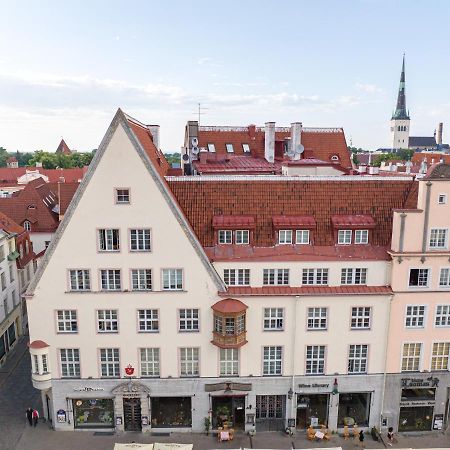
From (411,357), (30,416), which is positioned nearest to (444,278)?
(411,357)

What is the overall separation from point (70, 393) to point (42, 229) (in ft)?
120

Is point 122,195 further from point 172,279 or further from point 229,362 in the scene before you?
point 229,362

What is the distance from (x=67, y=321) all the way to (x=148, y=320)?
6894 mm

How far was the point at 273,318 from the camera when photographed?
127ft

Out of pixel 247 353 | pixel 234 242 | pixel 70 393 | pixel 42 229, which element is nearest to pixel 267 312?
pixel 247 353

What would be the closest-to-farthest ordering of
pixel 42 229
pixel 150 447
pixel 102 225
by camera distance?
1. pixel 150 447
2. pixel 102 225
3. pixel 42 229

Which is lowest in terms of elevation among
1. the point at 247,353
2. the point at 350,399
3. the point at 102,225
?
the point at 350,399

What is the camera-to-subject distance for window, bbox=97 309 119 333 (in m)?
37.9

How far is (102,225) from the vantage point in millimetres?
36656

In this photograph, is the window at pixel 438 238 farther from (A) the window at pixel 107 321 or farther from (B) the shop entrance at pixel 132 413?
(B) the shop entrance at pixel 132 413

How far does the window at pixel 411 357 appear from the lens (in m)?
39.6

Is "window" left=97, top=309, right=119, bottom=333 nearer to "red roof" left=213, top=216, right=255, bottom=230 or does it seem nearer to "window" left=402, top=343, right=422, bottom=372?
"red roof" left=213, top=216, right=255, bottom=230

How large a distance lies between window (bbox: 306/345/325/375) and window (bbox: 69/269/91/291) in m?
20.0

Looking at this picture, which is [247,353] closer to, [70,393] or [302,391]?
[302,391]
